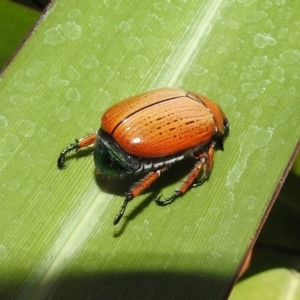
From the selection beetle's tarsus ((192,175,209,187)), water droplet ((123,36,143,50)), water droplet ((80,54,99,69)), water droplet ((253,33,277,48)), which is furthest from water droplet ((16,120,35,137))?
water droplet ((253,33,277,48))

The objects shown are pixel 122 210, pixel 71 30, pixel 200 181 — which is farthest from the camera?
pixel 71 30

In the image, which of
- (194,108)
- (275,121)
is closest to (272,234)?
(275,121)

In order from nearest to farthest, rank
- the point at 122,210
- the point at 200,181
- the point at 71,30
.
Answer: the point at 122,210
the point at 200,181
the point at 71,30

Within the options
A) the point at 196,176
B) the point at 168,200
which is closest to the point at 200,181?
the point at 196,176

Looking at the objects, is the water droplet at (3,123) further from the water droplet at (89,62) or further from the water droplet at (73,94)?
the water droplet at (89,62)

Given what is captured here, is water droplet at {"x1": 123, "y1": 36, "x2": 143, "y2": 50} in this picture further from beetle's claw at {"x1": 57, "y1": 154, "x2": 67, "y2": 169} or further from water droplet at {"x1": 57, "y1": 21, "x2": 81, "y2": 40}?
beetle's claw at {"x1": 57, "y1": 154, "x2": 67, "y2": 169}

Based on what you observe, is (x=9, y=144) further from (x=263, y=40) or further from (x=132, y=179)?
(x=263, y=40)
